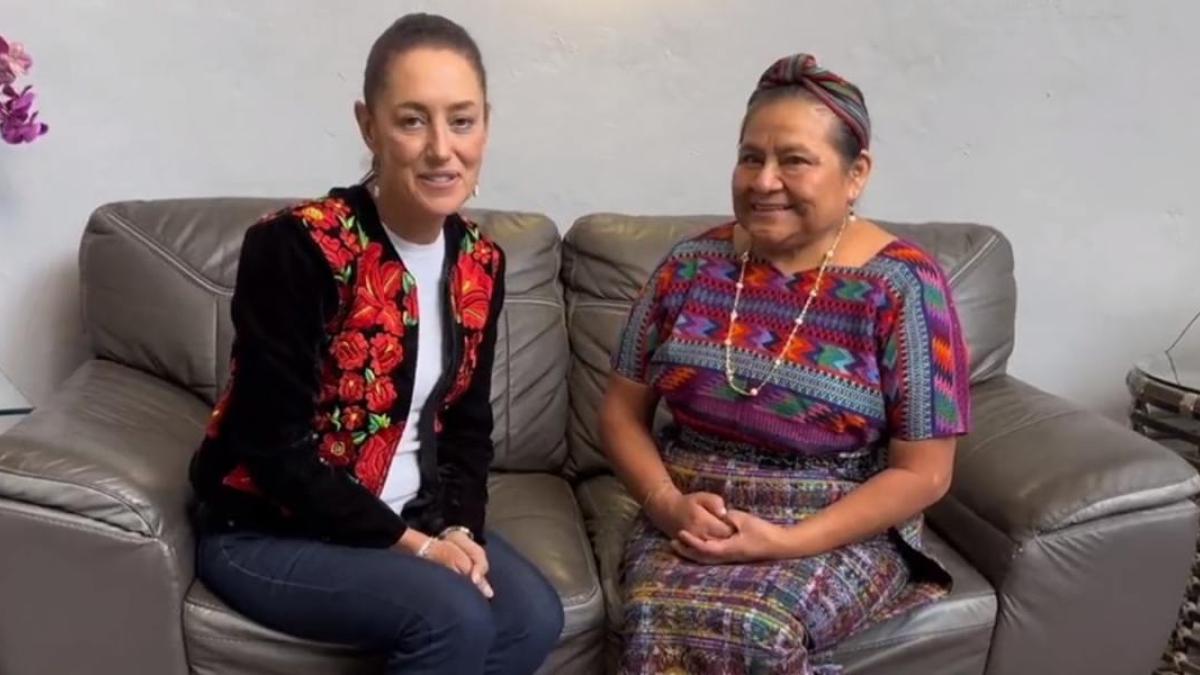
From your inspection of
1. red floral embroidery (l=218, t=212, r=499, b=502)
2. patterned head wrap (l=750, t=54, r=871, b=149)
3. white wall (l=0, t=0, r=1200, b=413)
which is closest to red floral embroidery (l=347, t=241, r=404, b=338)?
red floral embroidery (l=218, t=212, r=499, b=502)

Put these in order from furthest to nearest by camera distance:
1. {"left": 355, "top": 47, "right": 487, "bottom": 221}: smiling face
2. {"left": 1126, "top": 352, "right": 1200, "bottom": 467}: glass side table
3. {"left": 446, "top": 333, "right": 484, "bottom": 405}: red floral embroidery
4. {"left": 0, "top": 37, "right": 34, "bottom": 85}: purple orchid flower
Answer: {"left": 1126, "top": 352, "right": 1200, "bottom": 467}: glass side table, {"left": 0, "top": 37, "right": 34, "bottom": 85}: purple orchid flower, {"left": 446, "top": 333, "right": 484, "bottom": 405}: red floral embroidery, {"left": 355, "top": 47, "right": 487, "bottom": 221}: smiling face

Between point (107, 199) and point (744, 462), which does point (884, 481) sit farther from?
point (107, 199)

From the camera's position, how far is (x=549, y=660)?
5.43 feet

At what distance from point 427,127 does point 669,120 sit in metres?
1.03

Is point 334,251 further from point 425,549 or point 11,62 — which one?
point 11,62

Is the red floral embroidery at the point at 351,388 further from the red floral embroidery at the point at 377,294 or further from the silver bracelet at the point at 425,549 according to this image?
the silver bracelet at the point at 425,549

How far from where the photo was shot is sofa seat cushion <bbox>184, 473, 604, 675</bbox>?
155 centimetres

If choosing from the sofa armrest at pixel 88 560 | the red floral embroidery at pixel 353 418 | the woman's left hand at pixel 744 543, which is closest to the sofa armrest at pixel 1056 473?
the woman's left hand at pixel 744 543

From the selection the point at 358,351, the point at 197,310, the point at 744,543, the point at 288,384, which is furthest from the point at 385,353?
the point at 197,310

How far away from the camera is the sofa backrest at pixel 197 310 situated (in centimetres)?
207

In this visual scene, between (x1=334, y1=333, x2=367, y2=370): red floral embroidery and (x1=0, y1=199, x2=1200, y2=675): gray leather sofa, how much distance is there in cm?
32

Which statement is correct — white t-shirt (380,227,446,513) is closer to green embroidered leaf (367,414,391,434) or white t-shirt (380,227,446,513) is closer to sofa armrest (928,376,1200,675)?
green embroidered leaf (367,414,391,434)

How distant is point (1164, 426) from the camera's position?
7.30 feet

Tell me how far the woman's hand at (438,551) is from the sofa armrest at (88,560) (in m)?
0.30
